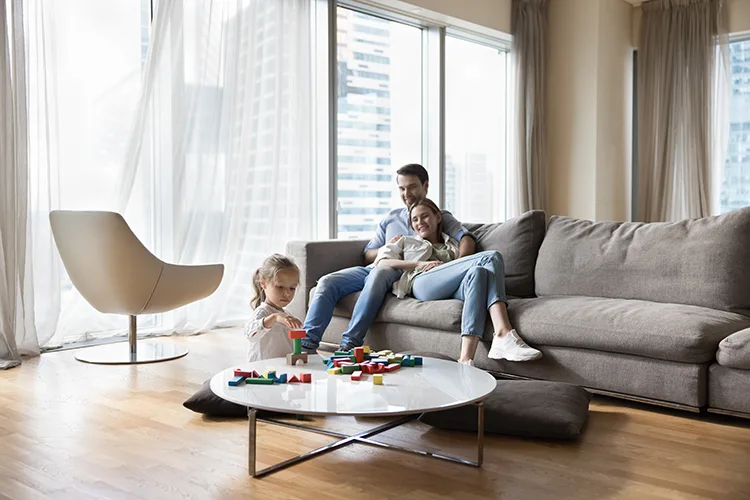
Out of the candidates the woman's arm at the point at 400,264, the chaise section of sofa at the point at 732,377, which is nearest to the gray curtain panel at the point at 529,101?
the woman's arm at the point at 400,264

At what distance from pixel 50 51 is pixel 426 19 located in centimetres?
312

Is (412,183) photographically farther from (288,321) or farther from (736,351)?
(736,351)

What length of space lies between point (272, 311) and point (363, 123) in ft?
10.3

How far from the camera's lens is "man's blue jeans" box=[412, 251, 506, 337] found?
3.31 m

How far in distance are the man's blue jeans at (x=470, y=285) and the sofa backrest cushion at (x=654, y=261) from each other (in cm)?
38

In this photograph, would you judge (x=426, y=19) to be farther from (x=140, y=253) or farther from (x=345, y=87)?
(x=140, y=253)

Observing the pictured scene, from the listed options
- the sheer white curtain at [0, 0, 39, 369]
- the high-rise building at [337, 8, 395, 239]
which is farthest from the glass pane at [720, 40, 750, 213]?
the sheer white curtain at [0, 0, 39, 369]

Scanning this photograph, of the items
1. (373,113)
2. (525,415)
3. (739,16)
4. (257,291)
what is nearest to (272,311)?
(257,291)

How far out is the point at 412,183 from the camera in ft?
13.2

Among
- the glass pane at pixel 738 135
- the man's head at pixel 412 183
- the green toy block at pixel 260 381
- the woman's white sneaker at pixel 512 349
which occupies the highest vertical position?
the glass pane at pixel 738 135

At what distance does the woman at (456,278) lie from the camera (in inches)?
127

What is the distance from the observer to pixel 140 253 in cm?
371

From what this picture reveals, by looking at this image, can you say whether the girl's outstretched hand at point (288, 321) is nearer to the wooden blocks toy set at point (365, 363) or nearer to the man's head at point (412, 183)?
the wooden blocks toy set at point (365, 363)

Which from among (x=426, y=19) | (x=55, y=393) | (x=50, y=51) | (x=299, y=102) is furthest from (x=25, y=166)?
(x=426, y=19)
